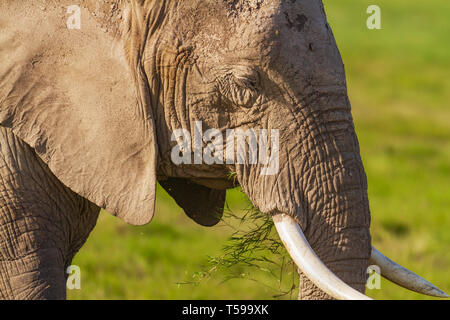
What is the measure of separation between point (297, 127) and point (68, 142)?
923 mm

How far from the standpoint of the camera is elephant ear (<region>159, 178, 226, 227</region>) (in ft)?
14.0

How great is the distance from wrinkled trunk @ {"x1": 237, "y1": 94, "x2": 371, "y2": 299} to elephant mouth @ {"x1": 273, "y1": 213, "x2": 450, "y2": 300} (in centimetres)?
7

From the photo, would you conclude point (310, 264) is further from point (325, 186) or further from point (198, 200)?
point (198, 200)

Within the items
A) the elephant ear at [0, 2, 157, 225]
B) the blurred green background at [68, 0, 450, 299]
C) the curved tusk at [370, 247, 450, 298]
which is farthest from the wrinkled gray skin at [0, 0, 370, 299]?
the blurred green background at [68, 0, 450, 299]

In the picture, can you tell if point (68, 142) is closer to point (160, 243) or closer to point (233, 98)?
point (233, 98)

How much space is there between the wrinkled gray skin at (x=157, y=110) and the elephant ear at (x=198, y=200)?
20.0 inches

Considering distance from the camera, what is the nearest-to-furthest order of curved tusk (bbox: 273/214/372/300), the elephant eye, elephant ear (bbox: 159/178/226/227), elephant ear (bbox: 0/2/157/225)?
curved tusk (bbox: 273/214/372/300) < the elephant eye < elephant ear (bbox: 0/2/157/225) < elephant ear (bbox: 159/178/226/227)

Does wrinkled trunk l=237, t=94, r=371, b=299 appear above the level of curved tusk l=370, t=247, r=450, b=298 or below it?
above

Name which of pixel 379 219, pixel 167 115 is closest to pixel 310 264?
pixel 167 115

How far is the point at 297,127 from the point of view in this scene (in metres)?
3.55

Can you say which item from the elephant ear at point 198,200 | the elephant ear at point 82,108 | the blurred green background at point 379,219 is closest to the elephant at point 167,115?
the elephant ear at point 82,108

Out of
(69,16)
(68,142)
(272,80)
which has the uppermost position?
(69,16)

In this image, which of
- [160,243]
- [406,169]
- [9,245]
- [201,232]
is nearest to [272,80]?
[9,245]

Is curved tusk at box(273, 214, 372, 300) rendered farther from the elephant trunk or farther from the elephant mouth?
the elephant trunk
